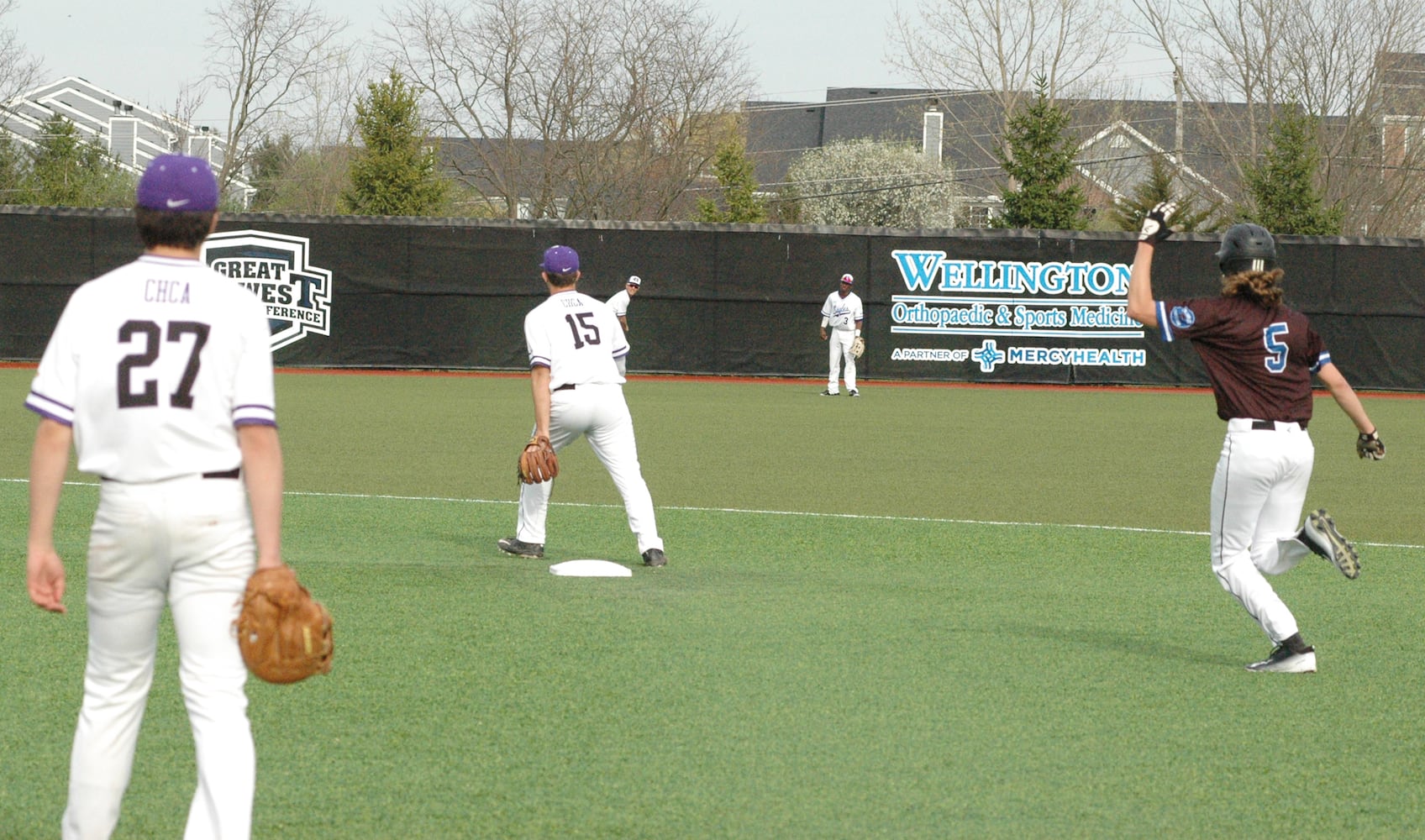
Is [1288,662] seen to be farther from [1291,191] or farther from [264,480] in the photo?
[1291,191]

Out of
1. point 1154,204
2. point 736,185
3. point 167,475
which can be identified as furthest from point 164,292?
point 736,185

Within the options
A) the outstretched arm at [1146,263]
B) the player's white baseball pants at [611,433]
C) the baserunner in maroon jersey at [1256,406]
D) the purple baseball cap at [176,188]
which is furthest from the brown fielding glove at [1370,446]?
the purple baseball cap at [176,188]

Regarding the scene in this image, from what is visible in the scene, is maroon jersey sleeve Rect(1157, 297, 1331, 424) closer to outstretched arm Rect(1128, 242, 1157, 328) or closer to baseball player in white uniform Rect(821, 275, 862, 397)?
outstretched arm Rect(1128, 242, 1157, 328)

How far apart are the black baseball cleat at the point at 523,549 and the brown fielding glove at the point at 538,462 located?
28.3 inches

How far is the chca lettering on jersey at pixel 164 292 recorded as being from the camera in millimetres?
3520

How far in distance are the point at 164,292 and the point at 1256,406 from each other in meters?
4.48

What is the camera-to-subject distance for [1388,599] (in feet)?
28.3

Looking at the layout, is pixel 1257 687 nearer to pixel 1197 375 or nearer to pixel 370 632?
pixel 370 632

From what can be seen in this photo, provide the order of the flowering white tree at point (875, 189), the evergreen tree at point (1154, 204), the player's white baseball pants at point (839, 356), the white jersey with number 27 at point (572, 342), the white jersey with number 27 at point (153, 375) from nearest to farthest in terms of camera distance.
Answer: the white jersey with number 27 at point (153, 375)
the white jersey with number 27 at point (572, 342)
the player's white baseball pants at point (839, 356)
the evergreen tree at point (1154, 204)
the flowering white tree at point (875, 189)

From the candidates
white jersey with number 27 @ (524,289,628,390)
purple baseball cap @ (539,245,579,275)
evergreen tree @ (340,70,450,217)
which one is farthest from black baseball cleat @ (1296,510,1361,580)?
evergreen tree @ (340,70,450,217)

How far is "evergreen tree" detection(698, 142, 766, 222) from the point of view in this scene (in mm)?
45938

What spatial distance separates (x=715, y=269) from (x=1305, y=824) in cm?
2494

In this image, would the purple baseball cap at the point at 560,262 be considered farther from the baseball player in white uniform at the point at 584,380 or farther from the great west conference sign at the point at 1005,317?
the great west conference sign at the point at 1005,317

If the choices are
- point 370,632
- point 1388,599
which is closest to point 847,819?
point 370,632
